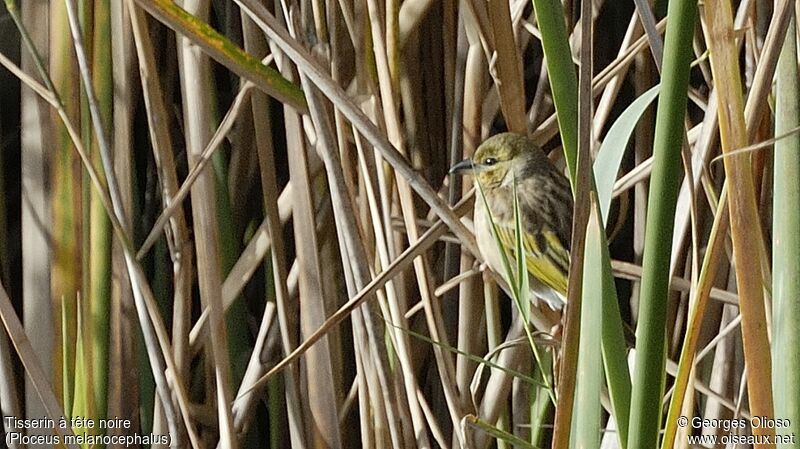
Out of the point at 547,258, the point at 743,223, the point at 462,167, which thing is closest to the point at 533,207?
the point at 547,258

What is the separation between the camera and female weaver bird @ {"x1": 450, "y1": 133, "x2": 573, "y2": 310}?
1003 mm

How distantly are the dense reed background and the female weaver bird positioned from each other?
31 mm

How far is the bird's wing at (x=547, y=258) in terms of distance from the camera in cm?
107

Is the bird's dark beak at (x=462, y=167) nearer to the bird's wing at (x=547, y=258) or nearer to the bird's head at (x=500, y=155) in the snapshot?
the bird's head at (x=500, y=155)

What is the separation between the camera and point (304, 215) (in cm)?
90

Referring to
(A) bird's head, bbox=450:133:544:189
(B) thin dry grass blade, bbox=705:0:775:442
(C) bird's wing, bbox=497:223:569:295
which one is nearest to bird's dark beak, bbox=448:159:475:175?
(A) bird's head, bbox=450:133:544:189

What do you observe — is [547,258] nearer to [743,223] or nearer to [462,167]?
[462,167]

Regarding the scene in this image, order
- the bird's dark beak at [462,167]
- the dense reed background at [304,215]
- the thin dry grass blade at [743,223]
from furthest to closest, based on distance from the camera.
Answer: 1. the bird's dark beak at [462,167]
2. the dense reed background at [304,215]
3. the thin dry grass blade at [743,223]

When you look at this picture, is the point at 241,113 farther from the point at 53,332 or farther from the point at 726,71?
the point at 726,71

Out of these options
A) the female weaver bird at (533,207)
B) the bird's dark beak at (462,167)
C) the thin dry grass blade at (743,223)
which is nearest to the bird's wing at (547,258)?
the female weaver bird at (533,207)

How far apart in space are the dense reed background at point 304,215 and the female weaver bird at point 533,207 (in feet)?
0.10

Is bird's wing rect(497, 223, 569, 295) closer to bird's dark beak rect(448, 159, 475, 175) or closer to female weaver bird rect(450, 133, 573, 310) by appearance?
female weaver bird rect(450, 133, 573, 310)

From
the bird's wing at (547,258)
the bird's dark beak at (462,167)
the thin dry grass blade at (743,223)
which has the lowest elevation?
the thin dry grass blade at (743,223)

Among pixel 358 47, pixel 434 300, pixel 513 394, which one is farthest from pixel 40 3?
pixel 513 394
